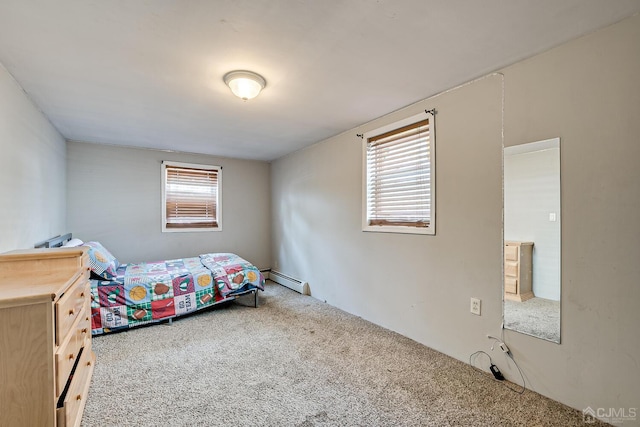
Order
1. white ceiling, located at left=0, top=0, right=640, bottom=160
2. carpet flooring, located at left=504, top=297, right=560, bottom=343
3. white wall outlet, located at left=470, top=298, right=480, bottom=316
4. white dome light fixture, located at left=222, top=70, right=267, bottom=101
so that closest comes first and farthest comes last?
white ceiling, located at left=0, top=0, right=640, bottom=160 → carpet flooring, located at left=504, top=297, right=560, bottom=343 → white dome light fixture, located at left=222, top=70, right=267, bottom=101 → white wall outlet, located at left=470, top=298, right=480, bottom=316

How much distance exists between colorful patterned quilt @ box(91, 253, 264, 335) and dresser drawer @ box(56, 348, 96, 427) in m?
0.88

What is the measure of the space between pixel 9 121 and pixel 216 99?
1.46 m

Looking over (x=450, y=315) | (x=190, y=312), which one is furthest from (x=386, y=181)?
(x=190, y=312)

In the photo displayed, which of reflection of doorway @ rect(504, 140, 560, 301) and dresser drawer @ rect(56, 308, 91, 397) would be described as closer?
dresser drawer @ rect(56, 308, 91, 397)

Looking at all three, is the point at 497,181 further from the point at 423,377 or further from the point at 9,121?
the point at 9,121

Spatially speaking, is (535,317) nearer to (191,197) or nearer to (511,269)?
(511,269)

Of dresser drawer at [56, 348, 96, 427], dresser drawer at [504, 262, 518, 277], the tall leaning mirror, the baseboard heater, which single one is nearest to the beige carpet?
dresser drawer at [56, 348, 96, 427]

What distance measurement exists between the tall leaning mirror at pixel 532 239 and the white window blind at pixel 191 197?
4230mm

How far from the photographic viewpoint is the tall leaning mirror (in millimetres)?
1822

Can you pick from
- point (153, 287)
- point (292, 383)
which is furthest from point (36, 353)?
point (153, 287)

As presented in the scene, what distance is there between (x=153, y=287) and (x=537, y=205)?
11.7 feet

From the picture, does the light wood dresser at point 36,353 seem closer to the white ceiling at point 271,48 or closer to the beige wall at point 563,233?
the white ceiling at point 271,48

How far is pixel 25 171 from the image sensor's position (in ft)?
7.79

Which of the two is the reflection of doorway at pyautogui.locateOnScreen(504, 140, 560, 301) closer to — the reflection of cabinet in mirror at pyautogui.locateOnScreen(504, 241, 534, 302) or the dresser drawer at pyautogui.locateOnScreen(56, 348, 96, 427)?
the reflection of cabinet in mirror at pyautogui.locateOnScreen(504, 241, 534, 302)
